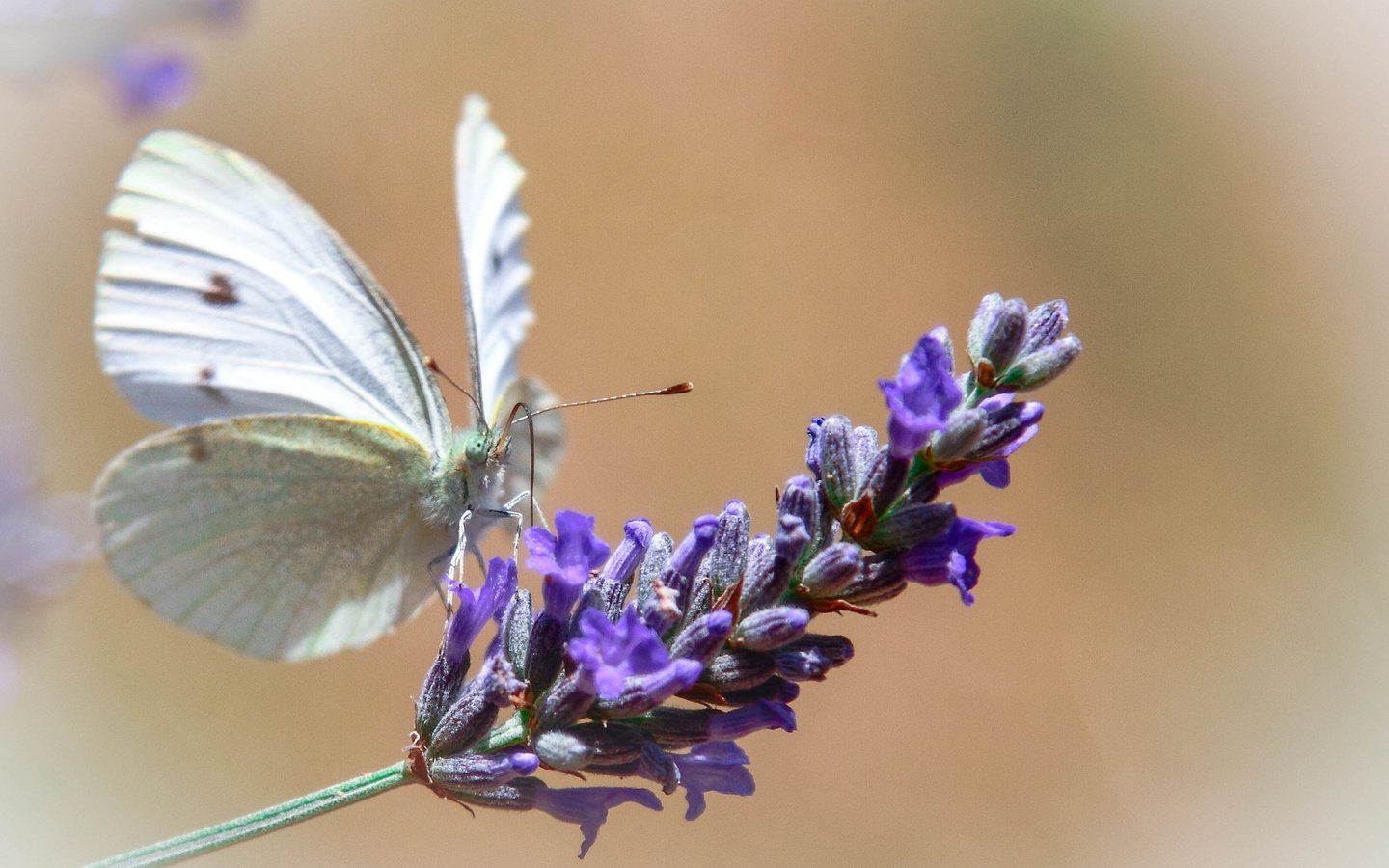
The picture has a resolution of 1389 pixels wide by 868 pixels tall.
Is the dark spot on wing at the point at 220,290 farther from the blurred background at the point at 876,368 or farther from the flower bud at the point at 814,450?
the blurred background at the point at 876,368

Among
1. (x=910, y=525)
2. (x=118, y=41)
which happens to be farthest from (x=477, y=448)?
(x=118, y=41)

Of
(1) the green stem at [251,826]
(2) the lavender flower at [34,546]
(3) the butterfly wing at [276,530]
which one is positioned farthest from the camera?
(2) the lavender flower at [34,546]

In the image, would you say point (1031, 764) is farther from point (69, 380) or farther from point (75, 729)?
point (69, 380)

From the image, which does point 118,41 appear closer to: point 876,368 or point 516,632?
point 516,632

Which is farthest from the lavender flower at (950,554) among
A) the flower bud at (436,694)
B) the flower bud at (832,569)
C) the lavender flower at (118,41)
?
the lavender flower at (118,41)

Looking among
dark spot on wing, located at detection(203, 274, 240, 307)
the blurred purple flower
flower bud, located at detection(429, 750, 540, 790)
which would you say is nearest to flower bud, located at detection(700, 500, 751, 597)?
flower bud, located at detection(429, 750, 540, 790)

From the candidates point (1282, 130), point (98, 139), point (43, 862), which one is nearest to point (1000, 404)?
point (43, 862)

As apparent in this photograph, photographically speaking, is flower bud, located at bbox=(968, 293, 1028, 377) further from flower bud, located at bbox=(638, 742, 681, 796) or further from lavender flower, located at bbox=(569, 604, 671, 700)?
flower bud, located at bbox=(638, 742, 681, 796)

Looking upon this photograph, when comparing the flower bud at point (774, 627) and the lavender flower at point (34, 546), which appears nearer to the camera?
the flower bud at point (774, 627)
